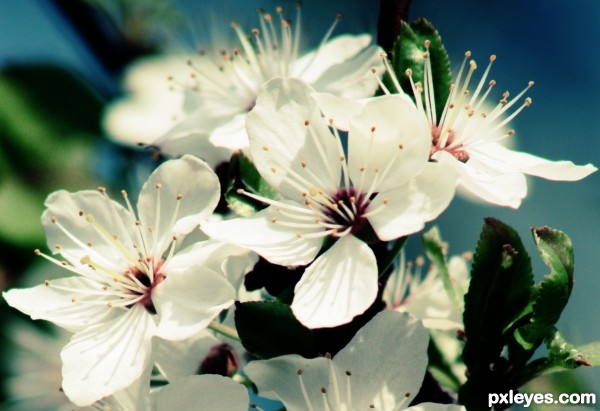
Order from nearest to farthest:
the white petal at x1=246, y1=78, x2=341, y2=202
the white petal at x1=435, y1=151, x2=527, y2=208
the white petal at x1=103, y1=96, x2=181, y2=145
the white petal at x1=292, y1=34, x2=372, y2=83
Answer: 1. the white petal at x1=435, y1=151, x2=527, y2=208
2. the white petal at x1=246, y1=78, x2=341, y2=202
3. the white petal at x1=292, y1=34, x2=372, y2=83
4. the white petal at x1=103, y1=96, x2=181, y2=145

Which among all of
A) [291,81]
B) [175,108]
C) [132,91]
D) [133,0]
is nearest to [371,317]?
[291,81]

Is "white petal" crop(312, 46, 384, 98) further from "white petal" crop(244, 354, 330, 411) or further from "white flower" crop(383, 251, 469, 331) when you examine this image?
"white petal" crop(244, 354, 330, 411)

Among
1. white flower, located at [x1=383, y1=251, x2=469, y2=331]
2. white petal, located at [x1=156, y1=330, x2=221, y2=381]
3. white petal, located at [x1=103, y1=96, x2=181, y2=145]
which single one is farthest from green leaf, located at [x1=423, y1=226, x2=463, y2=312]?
white petal, located at [x1=103, y1=96, x2=181, y2=145]

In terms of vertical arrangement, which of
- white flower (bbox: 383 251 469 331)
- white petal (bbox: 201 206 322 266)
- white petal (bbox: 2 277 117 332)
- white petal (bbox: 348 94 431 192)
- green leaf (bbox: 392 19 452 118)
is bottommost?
white flower (bbox: 383 251 469 331)

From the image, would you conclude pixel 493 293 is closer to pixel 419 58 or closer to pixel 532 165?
pixel 532 165

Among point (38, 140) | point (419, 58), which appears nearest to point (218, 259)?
point (419, 58)

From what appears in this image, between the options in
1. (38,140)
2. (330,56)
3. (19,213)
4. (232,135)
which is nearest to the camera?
(232,135)
